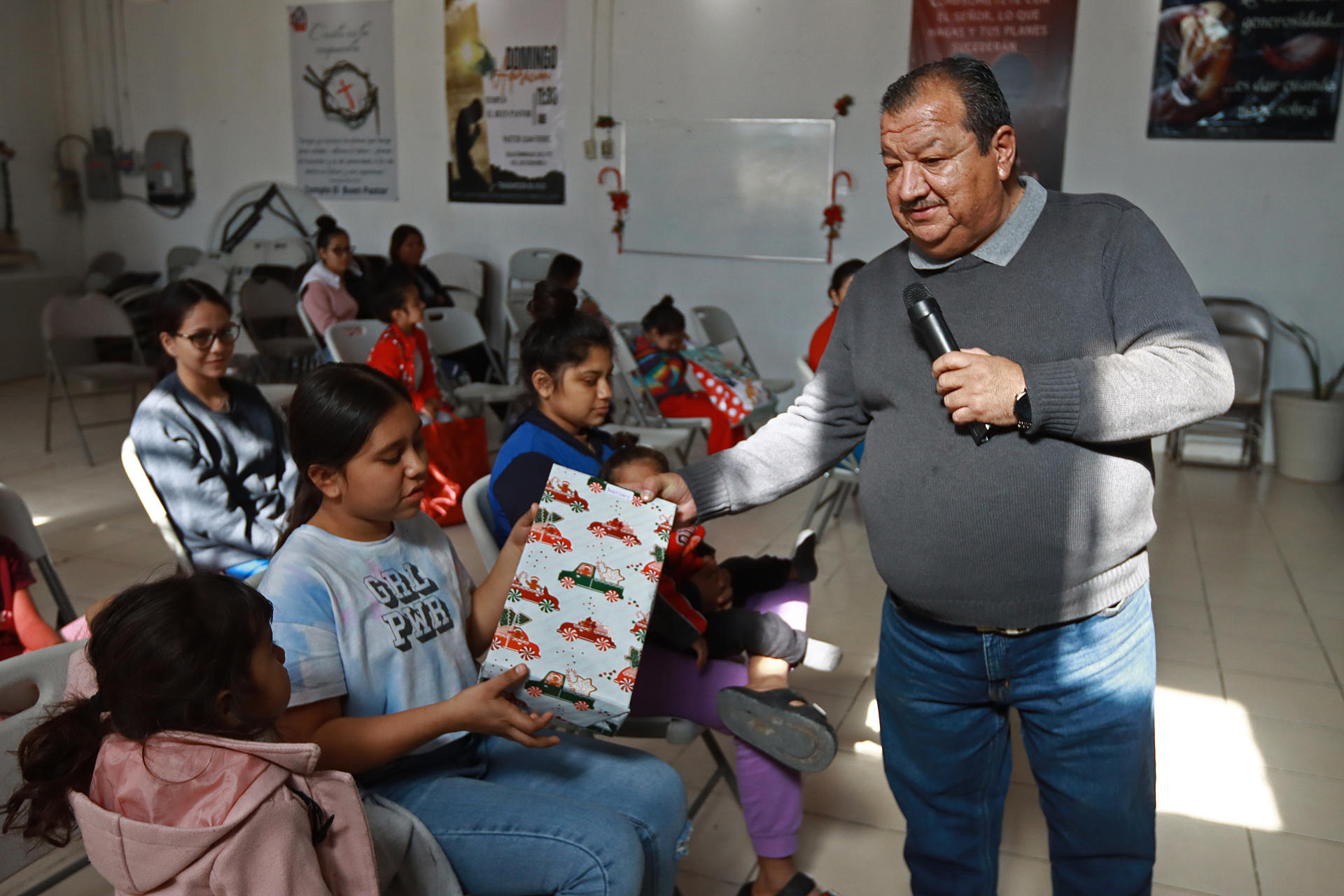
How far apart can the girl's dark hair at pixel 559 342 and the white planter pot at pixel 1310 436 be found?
184 inches

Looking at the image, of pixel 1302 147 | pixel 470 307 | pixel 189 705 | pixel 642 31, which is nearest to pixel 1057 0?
pixel 1302 147

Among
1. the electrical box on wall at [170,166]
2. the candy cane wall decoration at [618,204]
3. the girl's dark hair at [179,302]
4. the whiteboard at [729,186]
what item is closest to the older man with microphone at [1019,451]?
the girl's dark hair at [179,302]

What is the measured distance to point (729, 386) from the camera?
455 centimetres

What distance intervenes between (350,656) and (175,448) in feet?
4.41

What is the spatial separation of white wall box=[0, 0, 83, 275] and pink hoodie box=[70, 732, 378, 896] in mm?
8946

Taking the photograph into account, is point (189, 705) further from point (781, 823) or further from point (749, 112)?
point (749, 112)

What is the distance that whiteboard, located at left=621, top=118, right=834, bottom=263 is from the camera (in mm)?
6434

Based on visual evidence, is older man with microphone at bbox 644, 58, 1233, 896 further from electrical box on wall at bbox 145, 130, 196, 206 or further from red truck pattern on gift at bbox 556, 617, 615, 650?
electrical box on wall at bbox 145, 130, 196, 206

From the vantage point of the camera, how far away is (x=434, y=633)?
1.41m

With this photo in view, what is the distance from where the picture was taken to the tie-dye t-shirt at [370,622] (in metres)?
1.26

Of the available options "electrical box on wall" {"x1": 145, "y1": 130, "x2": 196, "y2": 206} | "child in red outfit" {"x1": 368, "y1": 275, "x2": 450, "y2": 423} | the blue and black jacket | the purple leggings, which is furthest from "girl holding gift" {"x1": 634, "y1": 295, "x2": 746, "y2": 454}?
"electrical box on wall" {"x1": 145, "y1": 130, "x2": 196, "y2": 206}

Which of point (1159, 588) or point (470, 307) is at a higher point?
point (470, 307)

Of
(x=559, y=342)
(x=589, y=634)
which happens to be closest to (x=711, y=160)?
(x=559, y=342)

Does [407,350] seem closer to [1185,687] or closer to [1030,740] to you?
[1185,687]
